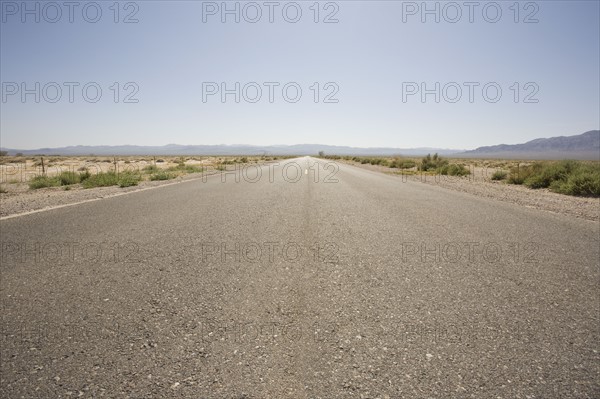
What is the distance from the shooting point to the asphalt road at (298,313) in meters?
2.11

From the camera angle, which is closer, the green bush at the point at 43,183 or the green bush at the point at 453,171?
the green bush at the point at 43,183

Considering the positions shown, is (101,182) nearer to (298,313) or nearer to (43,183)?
(43,183)

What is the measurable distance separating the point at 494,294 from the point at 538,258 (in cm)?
182

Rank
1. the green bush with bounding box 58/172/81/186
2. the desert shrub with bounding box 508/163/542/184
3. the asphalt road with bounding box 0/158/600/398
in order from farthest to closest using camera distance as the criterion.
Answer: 1. the desert shrub with bounding box 508/163/542/184
2. the green bush with bounding box 58/172/81/186
3. the asphalt road with bounding box 0/158/600/398

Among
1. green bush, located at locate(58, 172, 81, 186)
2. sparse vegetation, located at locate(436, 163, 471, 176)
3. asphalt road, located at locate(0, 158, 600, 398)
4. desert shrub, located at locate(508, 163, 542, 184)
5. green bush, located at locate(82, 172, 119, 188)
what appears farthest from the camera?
sparse vegetation, located at locate(436, 163, 471, 176)

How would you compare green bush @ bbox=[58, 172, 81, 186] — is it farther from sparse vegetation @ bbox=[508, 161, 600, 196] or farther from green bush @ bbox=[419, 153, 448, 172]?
green bush @ bbox=[419, 153, 448, 172]

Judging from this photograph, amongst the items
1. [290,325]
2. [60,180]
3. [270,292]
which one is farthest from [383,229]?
[60,180]

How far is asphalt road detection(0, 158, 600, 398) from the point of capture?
6.91 feet

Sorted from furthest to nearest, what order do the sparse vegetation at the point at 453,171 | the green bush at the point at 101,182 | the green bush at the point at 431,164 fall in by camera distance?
the green bush at the point at 431,164
the sparse vegetation at the point at 453,171
the green bush at the point at 101,182

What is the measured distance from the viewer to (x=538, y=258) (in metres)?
4.69

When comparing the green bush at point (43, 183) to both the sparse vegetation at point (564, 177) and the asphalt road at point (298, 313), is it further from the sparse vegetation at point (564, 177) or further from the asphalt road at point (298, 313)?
the sparse vegetation at point (564, 177)

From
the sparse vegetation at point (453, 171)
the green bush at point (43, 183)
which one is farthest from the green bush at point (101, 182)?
the sparse vegetation at point (453, 171)

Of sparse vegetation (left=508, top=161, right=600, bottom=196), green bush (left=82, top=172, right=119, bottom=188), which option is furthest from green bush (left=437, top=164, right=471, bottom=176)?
green bush (left=82, top=172, right=119, bottom=188)

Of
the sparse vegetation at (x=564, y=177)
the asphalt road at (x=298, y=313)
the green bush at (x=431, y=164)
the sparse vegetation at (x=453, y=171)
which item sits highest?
the green bush at (x=431, y=164)
